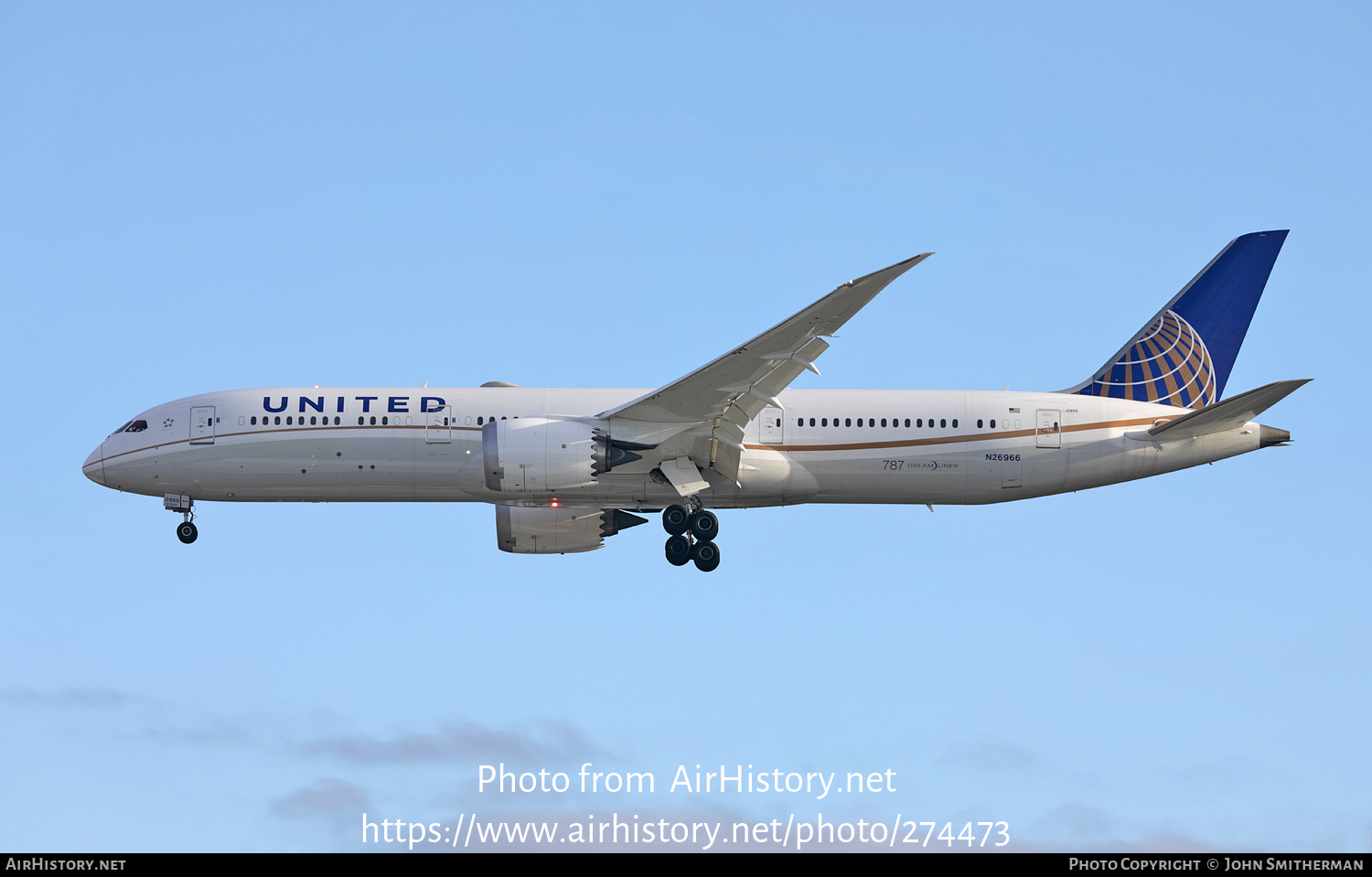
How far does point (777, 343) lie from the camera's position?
29609 millimetres

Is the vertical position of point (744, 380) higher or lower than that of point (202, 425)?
lower

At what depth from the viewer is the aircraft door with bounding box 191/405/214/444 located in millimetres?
34406

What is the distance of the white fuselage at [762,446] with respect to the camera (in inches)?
1320

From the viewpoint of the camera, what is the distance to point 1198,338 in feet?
121

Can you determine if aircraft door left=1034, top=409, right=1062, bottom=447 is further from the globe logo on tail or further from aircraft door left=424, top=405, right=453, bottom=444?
aircraft door left=424, top=405, right=453, bottom=444

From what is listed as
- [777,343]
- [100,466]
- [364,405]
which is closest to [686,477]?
[777,343]

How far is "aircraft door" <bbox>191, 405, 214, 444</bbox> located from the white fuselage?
3 centimetres

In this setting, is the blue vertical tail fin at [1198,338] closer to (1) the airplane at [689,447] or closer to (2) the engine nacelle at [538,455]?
(1) the airplane at [689,447]

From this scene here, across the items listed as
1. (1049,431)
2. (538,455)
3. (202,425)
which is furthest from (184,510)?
(1049,431)

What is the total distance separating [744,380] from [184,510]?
1346 cm

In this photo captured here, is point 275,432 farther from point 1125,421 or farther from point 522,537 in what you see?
point 1125,421

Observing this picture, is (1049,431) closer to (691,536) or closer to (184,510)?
(691,536)

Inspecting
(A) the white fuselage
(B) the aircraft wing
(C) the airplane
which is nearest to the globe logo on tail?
(C) the airplane
